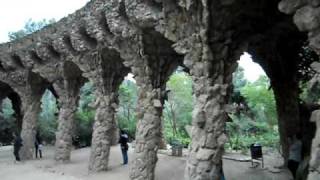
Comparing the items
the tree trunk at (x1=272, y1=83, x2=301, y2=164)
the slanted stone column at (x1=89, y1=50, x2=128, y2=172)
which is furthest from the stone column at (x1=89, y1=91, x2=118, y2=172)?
the tree trunk at (x1=272, y1=83, x2=301, y2=164)

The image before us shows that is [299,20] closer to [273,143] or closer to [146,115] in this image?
[146,115]

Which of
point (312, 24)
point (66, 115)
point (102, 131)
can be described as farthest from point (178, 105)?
point (312, 24)

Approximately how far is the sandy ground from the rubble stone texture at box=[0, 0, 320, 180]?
667 millimetres

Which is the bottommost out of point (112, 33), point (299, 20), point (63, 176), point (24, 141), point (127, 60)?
point (63, 176)

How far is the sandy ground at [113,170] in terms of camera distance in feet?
32.0

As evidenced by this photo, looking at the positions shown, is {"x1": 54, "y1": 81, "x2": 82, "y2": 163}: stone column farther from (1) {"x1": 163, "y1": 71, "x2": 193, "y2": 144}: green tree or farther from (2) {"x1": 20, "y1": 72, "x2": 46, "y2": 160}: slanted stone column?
(1) {"x1": 163, "y1": 71, "x2": 193, "y2": 144}: green tree

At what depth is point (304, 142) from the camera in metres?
9.17

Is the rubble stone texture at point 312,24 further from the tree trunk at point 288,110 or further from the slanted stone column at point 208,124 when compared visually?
the tree trunk at point 288,110

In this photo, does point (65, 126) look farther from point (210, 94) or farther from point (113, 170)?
point (210, 94)

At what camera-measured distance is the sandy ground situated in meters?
9.74

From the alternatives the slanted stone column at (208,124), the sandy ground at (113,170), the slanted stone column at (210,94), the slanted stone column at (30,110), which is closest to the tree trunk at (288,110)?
the sandy ground at (113,170)

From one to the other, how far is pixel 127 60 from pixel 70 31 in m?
3.28

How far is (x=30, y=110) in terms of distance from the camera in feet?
51.6

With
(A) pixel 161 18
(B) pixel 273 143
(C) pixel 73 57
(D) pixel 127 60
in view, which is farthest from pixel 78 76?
(B) pixel 273 143
